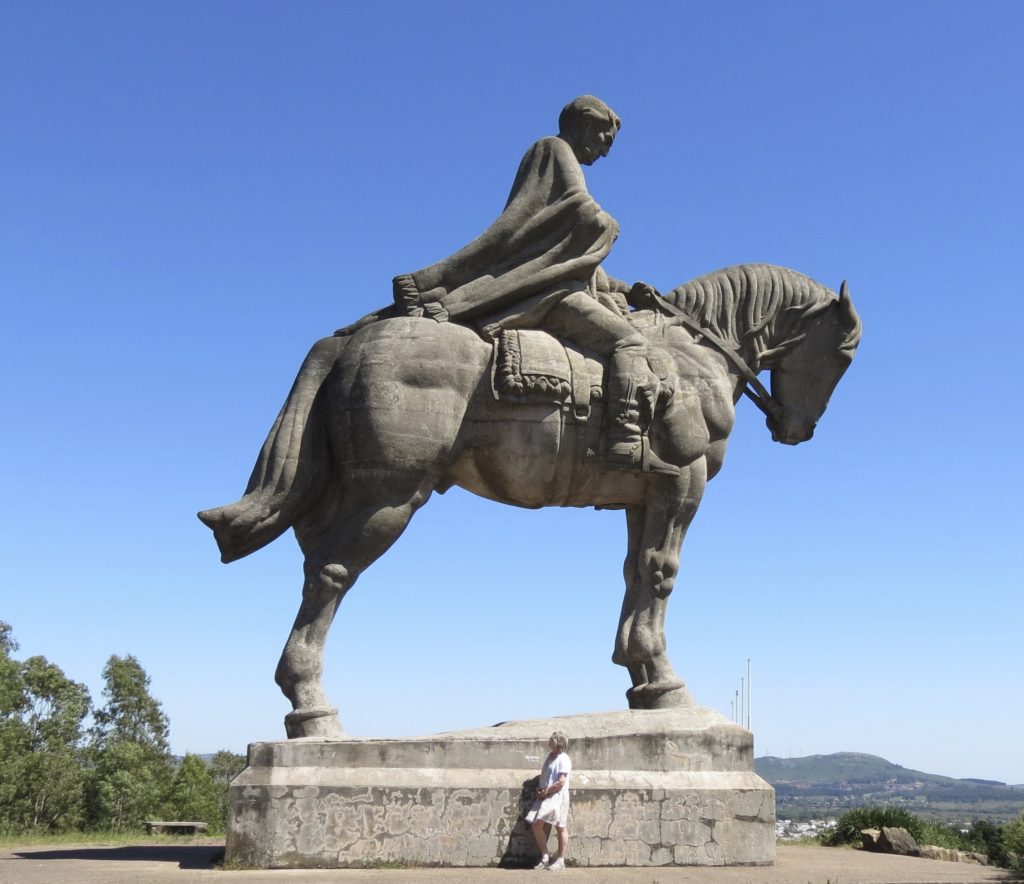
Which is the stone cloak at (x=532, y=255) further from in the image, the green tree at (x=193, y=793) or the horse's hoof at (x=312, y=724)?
the green tree at (x=193, y=793)

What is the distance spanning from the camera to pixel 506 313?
8.94 metres

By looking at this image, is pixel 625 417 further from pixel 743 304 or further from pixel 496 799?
pixel 496 799

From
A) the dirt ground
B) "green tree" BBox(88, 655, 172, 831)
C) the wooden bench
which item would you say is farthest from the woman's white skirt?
"green tree" BBox(88, 655, 172, 831)

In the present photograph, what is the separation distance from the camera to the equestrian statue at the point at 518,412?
27.2ft

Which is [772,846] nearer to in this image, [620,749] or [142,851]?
[620,749]

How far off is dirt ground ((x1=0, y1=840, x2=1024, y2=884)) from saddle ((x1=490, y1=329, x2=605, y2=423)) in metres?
3.48

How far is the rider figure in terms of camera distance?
28.5 ft

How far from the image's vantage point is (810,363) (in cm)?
984

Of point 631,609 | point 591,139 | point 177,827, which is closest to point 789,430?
point 631,609

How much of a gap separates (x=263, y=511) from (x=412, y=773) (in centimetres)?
231

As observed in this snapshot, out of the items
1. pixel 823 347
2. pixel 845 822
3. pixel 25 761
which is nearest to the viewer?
pixel 823 347

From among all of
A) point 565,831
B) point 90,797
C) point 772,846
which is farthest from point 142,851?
point 90,797

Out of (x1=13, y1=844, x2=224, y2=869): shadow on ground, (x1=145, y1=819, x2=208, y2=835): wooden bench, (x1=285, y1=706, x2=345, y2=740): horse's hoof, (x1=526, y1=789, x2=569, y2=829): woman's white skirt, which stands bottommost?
(x1=145, y1=819, x2=208, y2=835): wooden bench

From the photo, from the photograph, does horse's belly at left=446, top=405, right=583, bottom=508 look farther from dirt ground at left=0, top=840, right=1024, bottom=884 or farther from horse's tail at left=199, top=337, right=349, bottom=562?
dirt ground at left=0, top=840, right=1024, bottom=884
